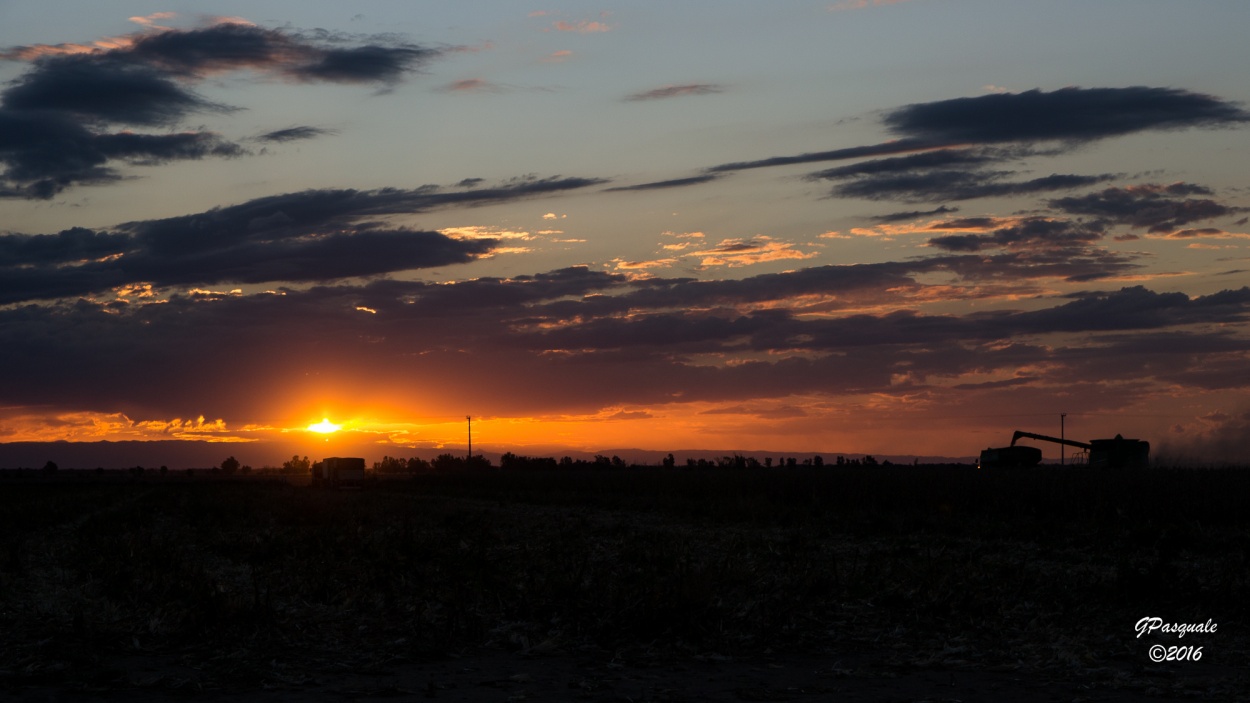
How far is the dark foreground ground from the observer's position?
10.9m

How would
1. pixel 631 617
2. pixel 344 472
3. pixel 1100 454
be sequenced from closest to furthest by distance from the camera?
pixel 631 617, pixel 1100 454, pixel 344 472

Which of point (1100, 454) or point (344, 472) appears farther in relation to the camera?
point (344, 472)

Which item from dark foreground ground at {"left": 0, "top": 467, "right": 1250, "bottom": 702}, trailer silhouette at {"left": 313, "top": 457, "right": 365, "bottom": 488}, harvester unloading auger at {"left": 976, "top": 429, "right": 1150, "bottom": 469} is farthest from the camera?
trailer silhouette at {"left": 313, "top": 457, "right": 365, "bottom": 488}

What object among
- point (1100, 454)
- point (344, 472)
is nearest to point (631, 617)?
point (1100, 454)

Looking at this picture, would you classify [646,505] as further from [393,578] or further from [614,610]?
[614,610]

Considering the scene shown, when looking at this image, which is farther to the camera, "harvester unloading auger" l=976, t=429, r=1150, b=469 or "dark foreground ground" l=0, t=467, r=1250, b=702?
"harvester unloading auger" l=976, t=429, r=1150, b=469

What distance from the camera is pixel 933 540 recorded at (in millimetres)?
25453

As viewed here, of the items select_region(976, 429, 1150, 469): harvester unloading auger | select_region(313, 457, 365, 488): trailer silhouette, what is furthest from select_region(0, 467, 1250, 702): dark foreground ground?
select_region(313, 457, 365, 488): trailer silhouette

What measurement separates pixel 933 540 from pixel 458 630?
15.0 meters

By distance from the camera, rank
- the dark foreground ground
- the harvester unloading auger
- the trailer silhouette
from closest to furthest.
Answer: the dark foreground ground < the harvester unloading auger < the trailer silhouette

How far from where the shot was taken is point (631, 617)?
43.8 ft

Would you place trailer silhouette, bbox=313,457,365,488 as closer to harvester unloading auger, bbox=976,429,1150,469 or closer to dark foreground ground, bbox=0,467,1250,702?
harvester unloading auger, bbox=976,429,1150,469

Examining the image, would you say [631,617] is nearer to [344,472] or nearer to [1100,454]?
[1100,454]

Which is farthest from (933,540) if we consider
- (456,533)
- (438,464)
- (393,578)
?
(438,464)
